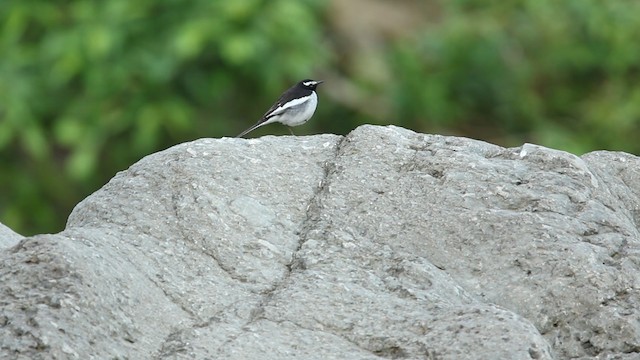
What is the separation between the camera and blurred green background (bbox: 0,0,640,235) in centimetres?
1515

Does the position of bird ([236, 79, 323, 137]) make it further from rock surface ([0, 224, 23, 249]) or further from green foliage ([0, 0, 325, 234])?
green foliage ([0, 0, 325, 234])

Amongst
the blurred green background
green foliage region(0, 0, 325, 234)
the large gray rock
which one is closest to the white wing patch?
the large gray rock

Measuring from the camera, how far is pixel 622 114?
1536cm

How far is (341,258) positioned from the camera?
6148 mm

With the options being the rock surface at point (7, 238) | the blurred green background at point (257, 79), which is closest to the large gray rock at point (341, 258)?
the rock surface at point (7, 238)

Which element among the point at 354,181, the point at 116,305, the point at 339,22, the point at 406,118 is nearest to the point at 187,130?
the point at 406,118

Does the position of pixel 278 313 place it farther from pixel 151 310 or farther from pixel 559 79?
pixel 559 79

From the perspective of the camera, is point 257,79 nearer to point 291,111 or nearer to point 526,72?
point 526,72

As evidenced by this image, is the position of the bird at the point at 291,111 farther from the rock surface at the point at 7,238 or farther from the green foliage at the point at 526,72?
the green foliage at the point at 526,72

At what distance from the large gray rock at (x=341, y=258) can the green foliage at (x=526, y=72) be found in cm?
860

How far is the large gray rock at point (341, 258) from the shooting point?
5531mm

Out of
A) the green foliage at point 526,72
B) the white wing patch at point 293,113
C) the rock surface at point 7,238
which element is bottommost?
the rock surface at point 7,238

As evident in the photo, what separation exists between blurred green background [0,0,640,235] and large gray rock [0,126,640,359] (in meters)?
7.84

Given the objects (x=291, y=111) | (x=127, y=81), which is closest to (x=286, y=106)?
(x=291, y=111)
